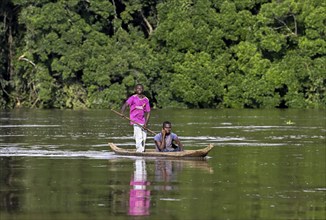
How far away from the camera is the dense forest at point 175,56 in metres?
63.2

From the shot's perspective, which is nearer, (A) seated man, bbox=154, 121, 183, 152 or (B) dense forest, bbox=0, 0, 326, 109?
(A) seated man, bbox=154, 121, 183, 152

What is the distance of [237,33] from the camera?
6562cm

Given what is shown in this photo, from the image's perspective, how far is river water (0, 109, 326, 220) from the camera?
1470 centimetres

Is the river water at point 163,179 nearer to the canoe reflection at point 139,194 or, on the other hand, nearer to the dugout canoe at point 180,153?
the canoe reflection at point 139,194

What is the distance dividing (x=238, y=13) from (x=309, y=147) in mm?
38251

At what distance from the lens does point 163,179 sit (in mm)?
18922

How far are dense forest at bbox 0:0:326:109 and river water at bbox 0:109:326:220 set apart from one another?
95.5 ft

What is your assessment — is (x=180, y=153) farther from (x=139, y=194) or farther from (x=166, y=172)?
(x=139, y=194)

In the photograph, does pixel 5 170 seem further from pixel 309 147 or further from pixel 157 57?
pixel 157 57

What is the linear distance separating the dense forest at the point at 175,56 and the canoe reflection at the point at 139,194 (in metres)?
42.1

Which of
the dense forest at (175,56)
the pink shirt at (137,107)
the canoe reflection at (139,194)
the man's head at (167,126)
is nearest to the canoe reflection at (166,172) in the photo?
the canoe reflection at (139,194)

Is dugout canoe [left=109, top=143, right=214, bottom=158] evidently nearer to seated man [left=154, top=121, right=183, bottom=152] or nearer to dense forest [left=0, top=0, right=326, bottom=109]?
seated man [left=154, top=121, right=183, bottom=152]

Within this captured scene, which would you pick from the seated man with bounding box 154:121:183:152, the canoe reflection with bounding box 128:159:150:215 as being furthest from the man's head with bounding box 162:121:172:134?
the canoe reflection with bounding box 128:159:150:215

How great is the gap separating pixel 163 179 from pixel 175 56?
154 ft
